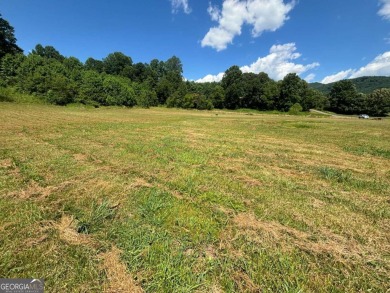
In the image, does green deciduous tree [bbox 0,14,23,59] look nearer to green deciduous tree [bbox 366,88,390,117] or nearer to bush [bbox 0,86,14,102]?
bush [bbox 0,86,14,102]

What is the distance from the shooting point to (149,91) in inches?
3145

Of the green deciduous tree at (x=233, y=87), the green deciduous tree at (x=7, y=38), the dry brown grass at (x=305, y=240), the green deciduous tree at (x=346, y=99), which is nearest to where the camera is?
the dry brown grass at (x=305, y=240)

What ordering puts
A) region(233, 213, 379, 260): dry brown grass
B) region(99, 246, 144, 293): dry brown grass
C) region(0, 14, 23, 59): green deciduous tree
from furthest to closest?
1. region(0, 14, 23, 59): green deciduous tree
2. region(233, 213, 379, 260): dry brown grass
3. region(99, 246, 144, 293): dry brown grass

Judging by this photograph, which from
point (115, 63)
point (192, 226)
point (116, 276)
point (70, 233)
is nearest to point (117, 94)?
point (115, 63)

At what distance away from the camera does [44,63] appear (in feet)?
209

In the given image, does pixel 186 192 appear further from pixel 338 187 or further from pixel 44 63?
pixel 44 63

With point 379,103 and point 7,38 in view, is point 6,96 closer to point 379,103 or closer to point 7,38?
point 7,38

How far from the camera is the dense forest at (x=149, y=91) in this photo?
2125 inches

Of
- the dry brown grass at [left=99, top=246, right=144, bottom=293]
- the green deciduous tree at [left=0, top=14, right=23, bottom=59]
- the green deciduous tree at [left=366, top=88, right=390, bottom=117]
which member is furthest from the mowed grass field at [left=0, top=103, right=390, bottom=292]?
the green deciduous tree at [left=366, top=88, right=390, bottom=117]

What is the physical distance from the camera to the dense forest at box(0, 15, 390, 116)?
5397 centimetres

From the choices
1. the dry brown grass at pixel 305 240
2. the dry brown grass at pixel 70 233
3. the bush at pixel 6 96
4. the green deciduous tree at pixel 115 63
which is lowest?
the dry brown grass at pixel 305 240

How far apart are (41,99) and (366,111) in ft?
335

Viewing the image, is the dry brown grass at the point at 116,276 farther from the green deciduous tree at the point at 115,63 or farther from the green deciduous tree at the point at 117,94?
the green deciduous tree at the point at 115,63

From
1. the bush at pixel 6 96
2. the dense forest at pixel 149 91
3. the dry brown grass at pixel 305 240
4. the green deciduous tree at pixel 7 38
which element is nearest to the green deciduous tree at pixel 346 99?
the dense forest at pixel 149 91
